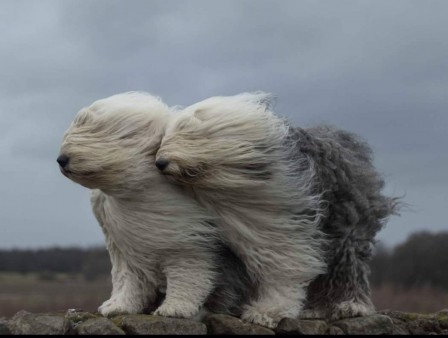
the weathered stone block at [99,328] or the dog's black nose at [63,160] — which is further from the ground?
the dog's black nose at [63,160]

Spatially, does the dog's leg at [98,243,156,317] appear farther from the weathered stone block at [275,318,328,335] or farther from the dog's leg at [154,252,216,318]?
the weathered stone block at [275,318,328,335]

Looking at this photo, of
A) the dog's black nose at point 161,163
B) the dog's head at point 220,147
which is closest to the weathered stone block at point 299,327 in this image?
the dog's head at point 220,147

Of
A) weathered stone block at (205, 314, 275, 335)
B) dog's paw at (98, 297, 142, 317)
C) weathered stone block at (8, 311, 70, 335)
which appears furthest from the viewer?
dog's paw at (98, 297, 142, 317)

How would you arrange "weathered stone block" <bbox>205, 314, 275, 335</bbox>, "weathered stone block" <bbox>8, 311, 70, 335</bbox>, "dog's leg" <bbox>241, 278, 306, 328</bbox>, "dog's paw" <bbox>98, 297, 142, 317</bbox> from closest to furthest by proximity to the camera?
"weathered stone block" <bbox>8, 311, 70, 335</bbox>
"weathered stone block" <bbox>205, 314, 275, 335</bbox>
"dog's leg" <bbox>241, 278, 306, 328</bbox>
"dog's paw" <bbox>98, 297, 142, 317</bbox>

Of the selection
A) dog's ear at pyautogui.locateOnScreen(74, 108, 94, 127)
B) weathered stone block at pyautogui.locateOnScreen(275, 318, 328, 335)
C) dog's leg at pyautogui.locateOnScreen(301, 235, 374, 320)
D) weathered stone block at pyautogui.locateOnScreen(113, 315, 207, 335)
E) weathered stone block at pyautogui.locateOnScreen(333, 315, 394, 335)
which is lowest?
weathered stone block at pyautogui.locateOnScreen(113, 315, 207, 335)

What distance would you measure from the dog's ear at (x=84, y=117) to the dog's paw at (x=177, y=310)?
1088mm

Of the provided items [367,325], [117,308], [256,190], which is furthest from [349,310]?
[117,308]

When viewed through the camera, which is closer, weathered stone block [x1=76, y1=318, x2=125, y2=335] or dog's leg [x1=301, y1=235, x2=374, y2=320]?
weathered stone block [x1=76, y1=318, x2=125, y2=335]

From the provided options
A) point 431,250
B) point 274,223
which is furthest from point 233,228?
point 431,250

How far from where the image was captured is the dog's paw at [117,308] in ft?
15.3

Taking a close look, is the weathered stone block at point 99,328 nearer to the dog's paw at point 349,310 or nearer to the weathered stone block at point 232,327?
the weathered stone block at point 232,327

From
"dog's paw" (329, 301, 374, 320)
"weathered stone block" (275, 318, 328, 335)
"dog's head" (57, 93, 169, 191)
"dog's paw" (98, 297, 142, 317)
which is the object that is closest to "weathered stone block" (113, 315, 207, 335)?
"dog's paw" (98, 297, 142, 317)

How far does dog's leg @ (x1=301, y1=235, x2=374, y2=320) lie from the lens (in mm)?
4730

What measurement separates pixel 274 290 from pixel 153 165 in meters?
0.95
